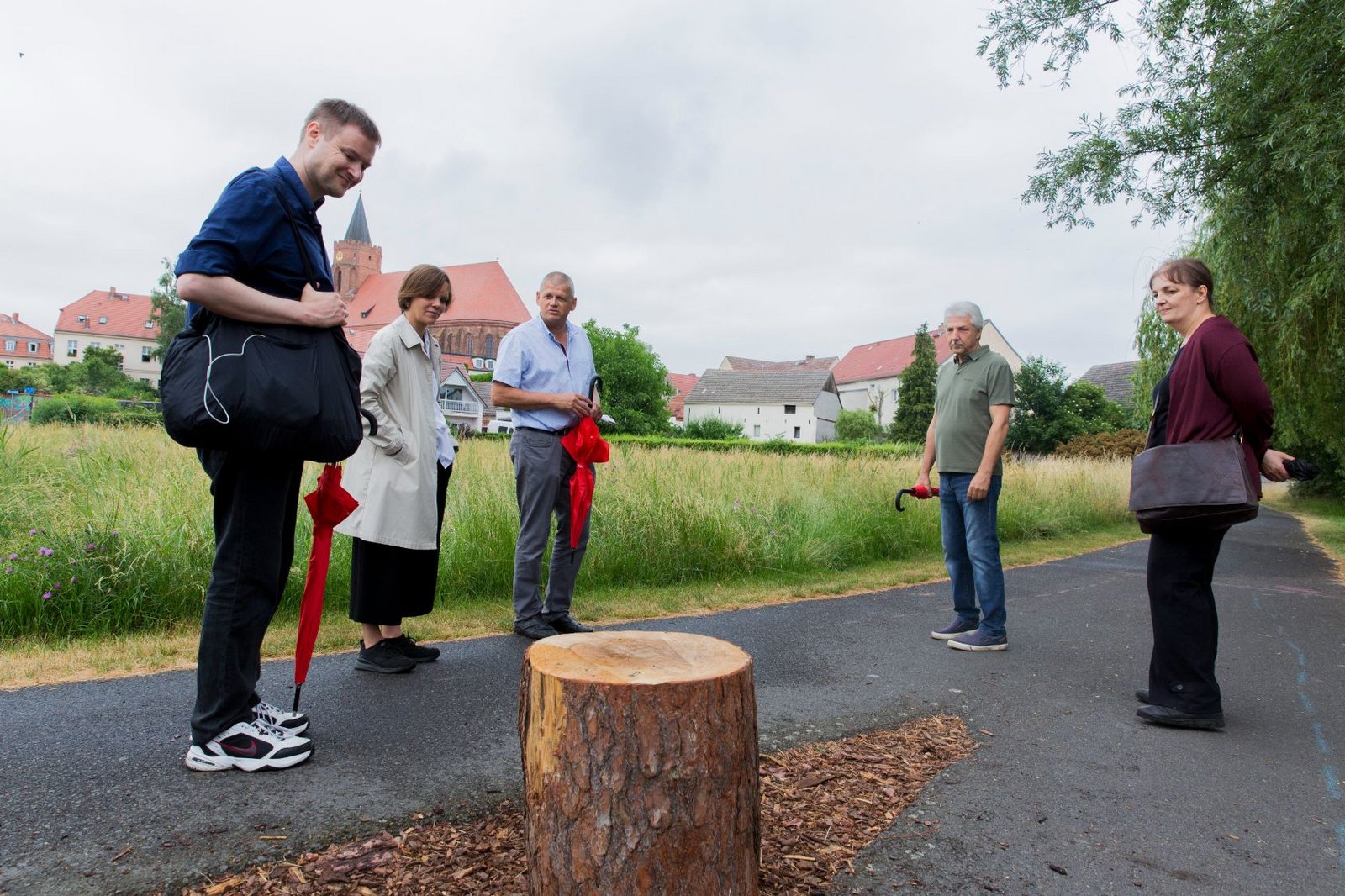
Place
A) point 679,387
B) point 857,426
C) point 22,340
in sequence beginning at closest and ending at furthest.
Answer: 1. point 857,426
2. point 22,340
3. point 679,387

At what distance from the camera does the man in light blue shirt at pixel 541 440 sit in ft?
15.8

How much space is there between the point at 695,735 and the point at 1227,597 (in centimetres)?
763

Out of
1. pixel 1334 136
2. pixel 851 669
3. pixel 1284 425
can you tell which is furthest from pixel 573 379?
pixel 1284 425

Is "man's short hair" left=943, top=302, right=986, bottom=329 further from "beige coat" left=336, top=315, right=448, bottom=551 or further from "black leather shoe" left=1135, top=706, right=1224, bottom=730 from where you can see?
"beige coat" left=336, top=315, right=448, bottom=551

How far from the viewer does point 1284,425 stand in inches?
552

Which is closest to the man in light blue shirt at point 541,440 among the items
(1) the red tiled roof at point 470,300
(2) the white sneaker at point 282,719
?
(2) the white sneaker at point 282,719

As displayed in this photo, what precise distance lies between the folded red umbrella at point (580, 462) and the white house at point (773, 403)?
7309cm

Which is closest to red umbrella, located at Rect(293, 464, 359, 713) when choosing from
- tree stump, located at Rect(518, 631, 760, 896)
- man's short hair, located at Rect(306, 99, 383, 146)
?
man's short hair, located at Rect(306, 99, 383, 146)

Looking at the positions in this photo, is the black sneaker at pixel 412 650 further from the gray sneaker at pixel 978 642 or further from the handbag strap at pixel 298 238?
the gray sneaker at pixel 978 642

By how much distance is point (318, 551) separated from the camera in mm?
3006

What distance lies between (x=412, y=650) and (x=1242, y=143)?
8.70 meters

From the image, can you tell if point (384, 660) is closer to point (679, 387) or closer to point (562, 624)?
point (562, 624)

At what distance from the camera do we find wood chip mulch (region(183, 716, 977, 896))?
2.09 meters

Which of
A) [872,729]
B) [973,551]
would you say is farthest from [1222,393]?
[872,729]
